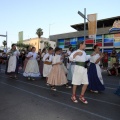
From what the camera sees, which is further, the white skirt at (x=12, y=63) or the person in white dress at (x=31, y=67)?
the white skirt at (x=12, y=63)

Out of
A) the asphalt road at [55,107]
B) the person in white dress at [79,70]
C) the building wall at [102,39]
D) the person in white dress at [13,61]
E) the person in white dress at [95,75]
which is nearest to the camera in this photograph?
the asphalt road at [55,107]

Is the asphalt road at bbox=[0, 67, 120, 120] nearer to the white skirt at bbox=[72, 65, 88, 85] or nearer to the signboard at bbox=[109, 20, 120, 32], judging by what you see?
the white skirt at bbox=[72, 65, 88, 85]

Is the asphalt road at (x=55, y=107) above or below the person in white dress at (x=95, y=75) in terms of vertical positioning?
below

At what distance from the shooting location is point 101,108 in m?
6.43

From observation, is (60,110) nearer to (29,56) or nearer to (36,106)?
A: (36,106)

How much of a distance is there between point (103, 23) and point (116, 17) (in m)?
4.17

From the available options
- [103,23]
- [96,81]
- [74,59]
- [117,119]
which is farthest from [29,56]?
[103,23]

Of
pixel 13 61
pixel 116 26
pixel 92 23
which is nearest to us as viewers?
pixel 13 61

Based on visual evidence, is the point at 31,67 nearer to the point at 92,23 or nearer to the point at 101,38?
the point at 92,23

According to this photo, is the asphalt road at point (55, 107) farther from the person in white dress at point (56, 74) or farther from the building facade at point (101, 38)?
the building facade at point (101, 38)

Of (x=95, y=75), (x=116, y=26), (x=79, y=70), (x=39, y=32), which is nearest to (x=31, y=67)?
(x=95, y=75)

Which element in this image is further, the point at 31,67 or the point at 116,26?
the point at 116,26

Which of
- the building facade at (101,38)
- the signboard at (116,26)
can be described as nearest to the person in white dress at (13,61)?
the building facade at (101,38)

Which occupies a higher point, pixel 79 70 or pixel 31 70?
pixel 79 70
